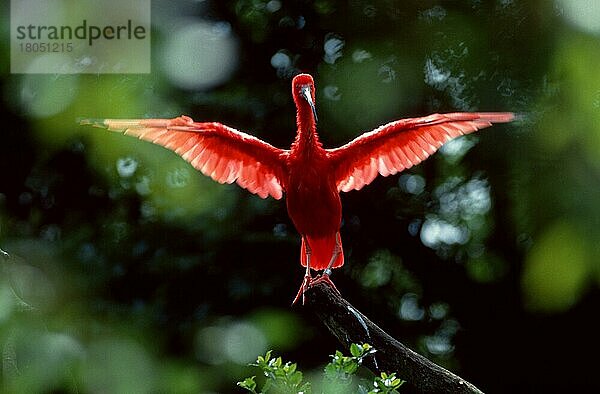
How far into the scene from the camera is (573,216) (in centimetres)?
188

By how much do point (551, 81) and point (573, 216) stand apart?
43 cm

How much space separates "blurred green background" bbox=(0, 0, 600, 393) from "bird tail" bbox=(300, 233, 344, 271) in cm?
36

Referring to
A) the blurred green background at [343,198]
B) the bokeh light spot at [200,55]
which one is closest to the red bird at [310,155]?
the blurred green background at [343,198]

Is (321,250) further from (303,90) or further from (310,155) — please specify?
(303,90)

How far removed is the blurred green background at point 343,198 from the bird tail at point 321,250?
0.36 m

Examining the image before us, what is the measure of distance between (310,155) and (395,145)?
0.18 metres

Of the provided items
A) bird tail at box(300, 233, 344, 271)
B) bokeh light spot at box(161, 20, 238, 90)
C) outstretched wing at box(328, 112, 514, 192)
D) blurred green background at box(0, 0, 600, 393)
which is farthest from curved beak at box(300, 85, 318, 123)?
bokeh light spot at box(161, 20, 238, 90)

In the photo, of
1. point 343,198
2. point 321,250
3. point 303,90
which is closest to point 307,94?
point 303,90

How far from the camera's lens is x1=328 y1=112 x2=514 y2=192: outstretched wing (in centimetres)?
167

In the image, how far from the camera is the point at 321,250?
1866mm

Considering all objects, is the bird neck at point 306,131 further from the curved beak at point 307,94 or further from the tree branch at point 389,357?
the tree branch at point 389,357

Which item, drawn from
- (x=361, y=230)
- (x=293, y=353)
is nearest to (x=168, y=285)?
(x=293, y=353)

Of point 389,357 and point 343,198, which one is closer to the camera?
point 389,357

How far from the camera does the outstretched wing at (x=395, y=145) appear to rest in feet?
5.48
